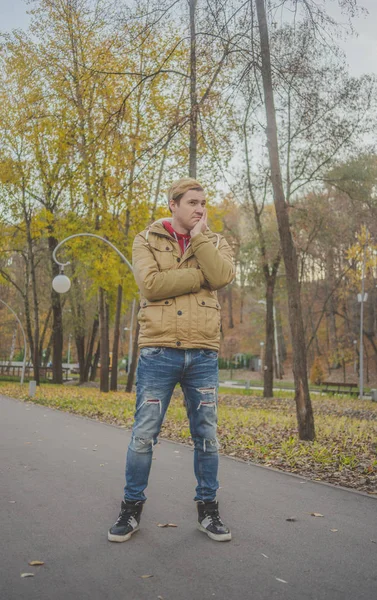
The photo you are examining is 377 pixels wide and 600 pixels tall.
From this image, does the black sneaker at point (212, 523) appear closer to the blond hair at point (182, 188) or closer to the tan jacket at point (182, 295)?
the tan jacket at point (182, 295)

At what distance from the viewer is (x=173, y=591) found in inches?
104

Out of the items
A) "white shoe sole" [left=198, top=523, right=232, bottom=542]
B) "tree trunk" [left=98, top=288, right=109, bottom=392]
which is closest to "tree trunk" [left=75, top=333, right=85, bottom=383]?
"tree trunk" [left=98, top=288, right=109, bottom=392]

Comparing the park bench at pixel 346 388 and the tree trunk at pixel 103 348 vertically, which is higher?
the tree trunk at pixel 103 348

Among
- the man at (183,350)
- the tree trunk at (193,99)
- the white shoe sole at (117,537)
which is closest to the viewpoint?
the white shoe sole at (117,537)

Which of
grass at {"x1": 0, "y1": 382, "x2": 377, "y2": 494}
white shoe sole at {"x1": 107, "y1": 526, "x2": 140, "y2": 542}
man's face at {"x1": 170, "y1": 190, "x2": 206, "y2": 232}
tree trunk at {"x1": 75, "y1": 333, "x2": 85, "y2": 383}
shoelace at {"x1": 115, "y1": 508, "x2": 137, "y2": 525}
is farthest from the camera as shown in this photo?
tree trunk at {"x1": 75, "y1": 333, "x2": 85, "y2": 383}

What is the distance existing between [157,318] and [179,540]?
→ 1.35 metres

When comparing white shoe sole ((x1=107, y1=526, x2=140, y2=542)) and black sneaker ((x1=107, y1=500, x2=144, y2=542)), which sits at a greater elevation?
black sneaker ((x1=107, y1=500, x2=144, y2=542))

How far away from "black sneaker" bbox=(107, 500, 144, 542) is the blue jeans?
0.05 meters

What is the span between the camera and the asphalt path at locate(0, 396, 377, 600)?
8.84ft

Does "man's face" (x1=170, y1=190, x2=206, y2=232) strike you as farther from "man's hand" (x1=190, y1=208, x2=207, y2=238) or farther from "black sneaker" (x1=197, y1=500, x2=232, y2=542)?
"black sneaker" (x1=197, y1=500, x2=232, y2=542)

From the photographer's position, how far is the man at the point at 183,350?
11.8ft

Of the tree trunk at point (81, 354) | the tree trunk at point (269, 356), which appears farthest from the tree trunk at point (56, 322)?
the tree trunk at point (269, 356)

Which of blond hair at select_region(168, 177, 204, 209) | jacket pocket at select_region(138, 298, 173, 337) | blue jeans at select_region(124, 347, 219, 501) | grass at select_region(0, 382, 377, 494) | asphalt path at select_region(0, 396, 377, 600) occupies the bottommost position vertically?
grass at select_region(0, 382, 377, 494)

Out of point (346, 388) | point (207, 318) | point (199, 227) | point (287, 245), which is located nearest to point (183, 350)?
point (207, 318)
